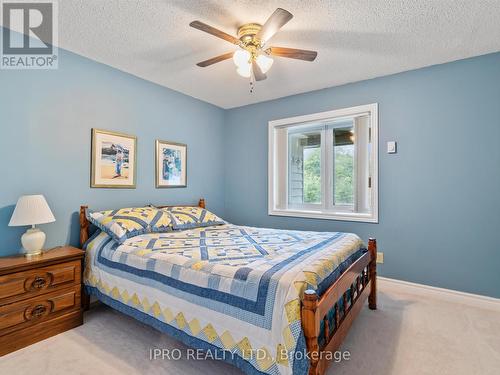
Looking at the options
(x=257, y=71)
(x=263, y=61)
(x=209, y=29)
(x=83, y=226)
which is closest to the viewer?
(x=209, y=29)

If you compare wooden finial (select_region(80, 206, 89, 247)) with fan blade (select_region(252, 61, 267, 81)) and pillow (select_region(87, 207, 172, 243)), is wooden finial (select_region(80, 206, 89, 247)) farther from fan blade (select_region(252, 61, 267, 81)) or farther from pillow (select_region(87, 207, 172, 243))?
fan blade (select_region(252, 61, 267, 81))

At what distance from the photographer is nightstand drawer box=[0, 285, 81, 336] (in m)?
1.86

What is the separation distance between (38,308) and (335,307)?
2.22 m

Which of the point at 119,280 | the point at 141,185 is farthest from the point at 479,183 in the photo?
the point at 141,185

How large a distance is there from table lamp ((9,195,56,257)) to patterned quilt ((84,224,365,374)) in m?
0.43

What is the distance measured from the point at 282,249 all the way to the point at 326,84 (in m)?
2.33

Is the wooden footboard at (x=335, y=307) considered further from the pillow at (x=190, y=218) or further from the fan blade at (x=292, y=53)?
the pillow at (x=190, y=218)

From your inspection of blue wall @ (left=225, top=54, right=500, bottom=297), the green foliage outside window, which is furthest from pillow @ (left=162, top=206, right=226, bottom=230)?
blue wall @ (left=225, top=54, right=500, bottom=297)

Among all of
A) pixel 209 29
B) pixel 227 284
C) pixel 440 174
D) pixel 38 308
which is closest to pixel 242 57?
pixel 209 29

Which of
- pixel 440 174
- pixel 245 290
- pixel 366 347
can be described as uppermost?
pixel 440 174

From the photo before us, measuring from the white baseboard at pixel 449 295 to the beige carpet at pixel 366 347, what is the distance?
0.08 meters

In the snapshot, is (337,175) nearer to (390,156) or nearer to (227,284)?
(390,156)

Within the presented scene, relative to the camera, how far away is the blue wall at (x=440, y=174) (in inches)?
100

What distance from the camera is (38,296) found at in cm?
202
